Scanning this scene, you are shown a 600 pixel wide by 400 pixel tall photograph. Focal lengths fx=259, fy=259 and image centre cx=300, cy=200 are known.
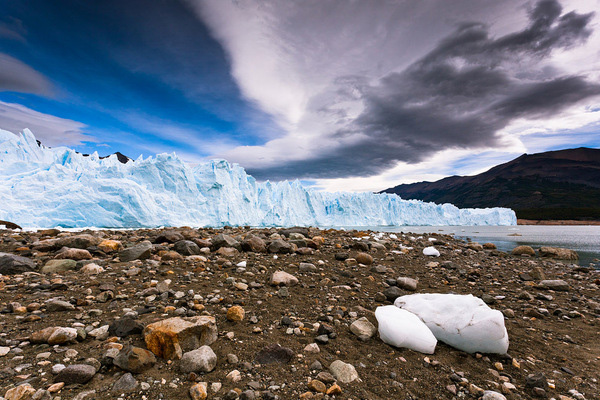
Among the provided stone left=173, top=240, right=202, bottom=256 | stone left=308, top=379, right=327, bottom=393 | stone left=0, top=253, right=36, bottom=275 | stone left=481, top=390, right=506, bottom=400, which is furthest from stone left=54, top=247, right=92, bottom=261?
stone left=481, top=390, right=506, bottom=400

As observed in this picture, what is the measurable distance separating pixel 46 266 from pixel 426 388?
5.34 meters

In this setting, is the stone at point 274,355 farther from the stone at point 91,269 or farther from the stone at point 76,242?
the stone at point 76,242

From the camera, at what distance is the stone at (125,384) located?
179cm

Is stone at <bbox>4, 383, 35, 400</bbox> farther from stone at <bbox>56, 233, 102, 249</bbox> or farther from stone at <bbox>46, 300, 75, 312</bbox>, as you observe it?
stone at <bbox>56, 233, 102, 249</bbox>

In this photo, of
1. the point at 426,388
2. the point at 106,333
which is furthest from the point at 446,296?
the point at 106,333

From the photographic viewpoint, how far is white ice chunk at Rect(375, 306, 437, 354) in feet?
8.89

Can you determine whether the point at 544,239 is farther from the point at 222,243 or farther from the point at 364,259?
the point at 222,243

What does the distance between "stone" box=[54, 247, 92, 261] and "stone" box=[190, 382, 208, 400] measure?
3991 millimetres

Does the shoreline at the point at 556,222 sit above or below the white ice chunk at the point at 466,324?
below

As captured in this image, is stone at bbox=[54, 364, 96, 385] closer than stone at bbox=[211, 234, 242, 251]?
Yes

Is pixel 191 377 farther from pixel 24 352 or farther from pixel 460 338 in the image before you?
pixel 460 338

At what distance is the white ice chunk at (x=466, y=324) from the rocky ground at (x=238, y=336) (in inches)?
4.3

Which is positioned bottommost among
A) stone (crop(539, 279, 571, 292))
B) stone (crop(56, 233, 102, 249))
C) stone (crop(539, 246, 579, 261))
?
stone (crop(539, 246, 579, 261))

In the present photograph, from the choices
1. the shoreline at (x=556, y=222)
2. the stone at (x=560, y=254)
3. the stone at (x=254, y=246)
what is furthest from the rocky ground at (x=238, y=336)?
the shoreline at (x=556, y=222)
